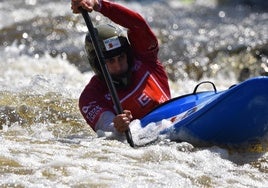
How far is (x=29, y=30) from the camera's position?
12445 mm

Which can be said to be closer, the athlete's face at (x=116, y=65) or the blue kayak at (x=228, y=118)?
the blue kayak at (x=228, y=118)

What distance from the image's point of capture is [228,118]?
536 cm

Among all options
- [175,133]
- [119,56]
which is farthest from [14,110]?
[175,133]

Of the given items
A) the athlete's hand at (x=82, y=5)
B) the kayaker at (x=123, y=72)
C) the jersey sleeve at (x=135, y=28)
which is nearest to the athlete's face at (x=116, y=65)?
the kayaker at (x=123, y=72)

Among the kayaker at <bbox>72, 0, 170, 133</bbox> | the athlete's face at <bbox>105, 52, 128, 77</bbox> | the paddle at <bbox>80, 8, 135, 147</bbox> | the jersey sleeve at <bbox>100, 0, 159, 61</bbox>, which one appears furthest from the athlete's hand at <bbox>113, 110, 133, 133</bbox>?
the jersey sleeve at <bbox>100, 0, 159, 61</bbox>

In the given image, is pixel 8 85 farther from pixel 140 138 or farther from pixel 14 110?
pixel 140 138

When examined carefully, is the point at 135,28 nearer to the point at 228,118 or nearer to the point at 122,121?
the point at 122,121

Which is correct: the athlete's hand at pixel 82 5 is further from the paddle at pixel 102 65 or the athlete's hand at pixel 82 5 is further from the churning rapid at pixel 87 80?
the churning rapid at pixel 87 80

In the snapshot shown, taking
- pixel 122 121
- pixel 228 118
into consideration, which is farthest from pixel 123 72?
pixel 228 118

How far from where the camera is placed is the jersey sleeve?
5969mm

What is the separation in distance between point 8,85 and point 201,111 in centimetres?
397

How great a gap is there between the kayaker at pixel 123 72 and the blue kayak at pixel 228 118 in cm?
39

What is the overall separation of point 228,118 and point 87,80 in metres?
4.81

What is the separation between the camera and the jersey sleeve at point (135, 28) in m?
5.97
